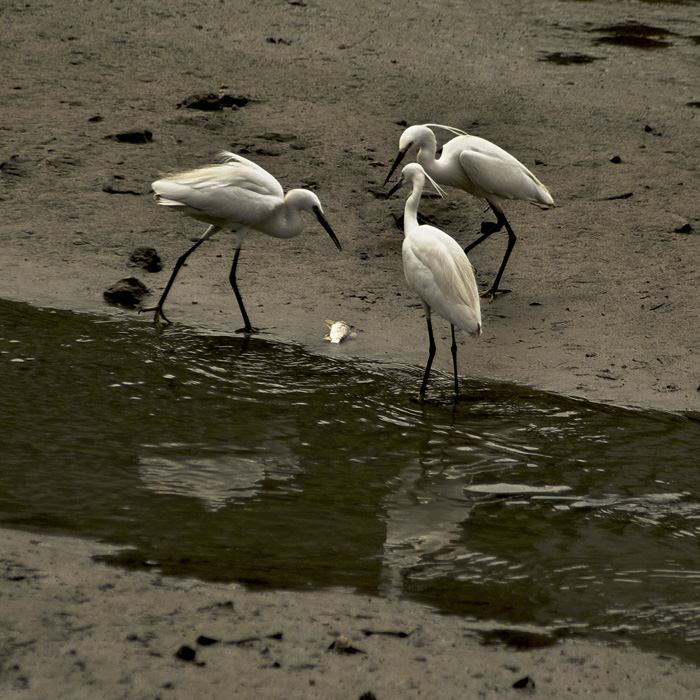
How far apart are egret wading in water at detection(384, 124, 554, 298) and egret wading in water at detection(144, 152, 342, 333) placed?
0.82 meters

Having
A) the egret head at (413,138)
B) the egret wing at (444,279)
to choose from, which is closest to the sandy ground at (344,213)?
the egret wing at (444,279)

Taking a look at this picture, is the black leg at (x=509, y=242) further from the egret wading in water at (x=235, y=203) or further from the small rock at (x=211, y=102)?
the small rock at (x=211, y=102)

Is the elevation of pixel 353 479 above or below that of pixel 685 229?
below

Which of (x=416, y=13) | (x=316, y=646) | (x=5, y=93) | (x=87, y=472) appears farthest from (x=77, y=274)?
(x=416, y=13)

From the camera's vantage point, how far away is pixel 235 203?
19.2ft

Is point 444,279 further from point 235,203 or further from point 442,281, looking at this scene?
point 235,203

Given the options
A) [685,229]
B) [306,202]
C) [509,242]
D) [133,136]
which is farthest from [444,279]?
[133,136]

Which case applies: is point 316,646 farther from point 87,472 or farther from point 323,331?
point 323,331

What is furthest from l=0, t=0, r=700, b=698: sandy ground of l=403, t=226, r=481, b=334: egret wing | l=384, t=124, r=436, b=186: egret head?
l=384, t=124, r=436, b=186: egret head

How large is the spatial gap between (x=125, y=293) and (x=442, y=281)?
6.72 feet

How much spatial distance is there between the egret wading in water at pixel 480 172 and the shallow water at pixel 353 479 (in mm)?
1822

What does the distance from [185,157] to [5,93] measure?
2.19 m

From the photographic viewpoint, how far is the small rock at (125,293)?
5820mm

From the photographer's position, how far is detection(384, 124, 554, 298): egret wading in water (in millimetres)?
6445
